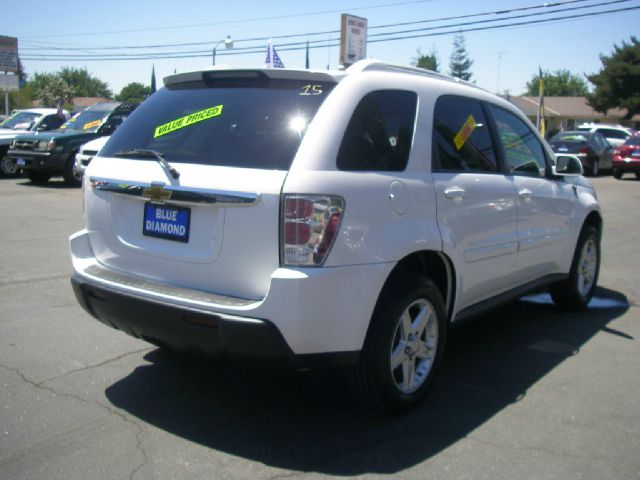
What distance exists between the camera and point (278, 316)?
10.2ft

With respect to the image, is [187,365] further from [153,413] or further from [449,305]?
[449,305]

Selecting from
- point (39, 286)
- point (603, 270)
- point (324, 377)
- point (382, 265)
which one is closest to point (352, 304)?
point (382, 265)

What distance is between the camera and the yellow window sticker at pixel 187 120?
369 centimetres

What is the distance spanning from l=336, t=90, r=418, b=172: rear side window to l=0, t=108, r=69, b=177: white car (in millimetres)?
14840

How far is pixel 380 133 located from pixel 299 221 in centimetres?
80

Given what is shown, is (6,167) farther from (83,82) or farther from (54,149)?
(83,82)

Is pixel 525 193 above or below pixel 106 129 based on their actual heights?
below

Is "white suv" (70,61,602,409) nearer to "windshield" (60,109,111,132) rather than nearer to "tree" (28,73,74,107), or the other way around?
"windshield" (60,109,111,132)

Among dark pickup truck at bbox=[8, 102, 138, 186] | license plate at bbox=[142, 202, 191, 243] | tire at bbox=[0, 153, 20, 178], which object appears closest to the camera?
license plate at bbox=[142, 202, 191, 243]

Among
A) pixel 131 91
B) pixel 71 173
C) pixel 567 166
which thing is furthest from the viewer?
pixel 131 91

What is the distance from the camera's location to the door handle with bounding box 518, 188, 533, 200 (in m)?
4.82

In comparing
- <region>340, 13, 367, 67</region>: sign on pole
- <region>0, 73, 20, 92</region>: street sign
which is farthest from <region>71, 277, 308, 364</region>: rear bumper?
<region>0, 73, 20, 92</region>: street sign

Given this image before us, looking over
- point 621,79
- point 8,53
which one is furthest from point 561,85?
point 8,53

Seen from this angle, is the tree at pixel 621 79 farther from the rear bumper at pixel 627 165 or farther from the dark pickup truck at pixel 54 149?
the dark pickup truck at pixel 54 149
